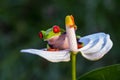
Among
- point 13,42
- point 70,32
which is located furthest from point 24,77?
point 70,32

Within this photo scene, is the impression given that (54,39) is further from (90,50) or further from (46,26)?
(46,26)

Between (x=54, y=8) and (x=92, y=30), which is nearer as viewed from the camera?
(x=92, y=30)

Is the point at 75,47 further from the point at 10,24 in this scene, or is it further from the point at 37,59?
the point at 10,24

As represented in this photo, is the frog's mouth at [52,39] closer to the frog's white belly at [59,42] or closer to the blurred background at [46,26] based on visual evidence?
the frog's white belly at [59,42]

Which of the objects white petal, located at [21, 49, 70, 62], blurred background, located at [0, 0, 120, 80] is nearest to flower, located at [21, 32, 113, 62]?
white petal, located at [21, 49, 70, 62]

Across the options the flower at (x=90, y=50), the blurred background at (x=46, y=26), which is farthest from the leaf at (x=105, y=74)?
the blurred background at (x=46, y=26)

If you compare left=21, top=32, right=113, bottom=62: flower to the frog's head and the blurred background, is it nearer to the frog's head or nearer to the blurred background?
the frog's head
